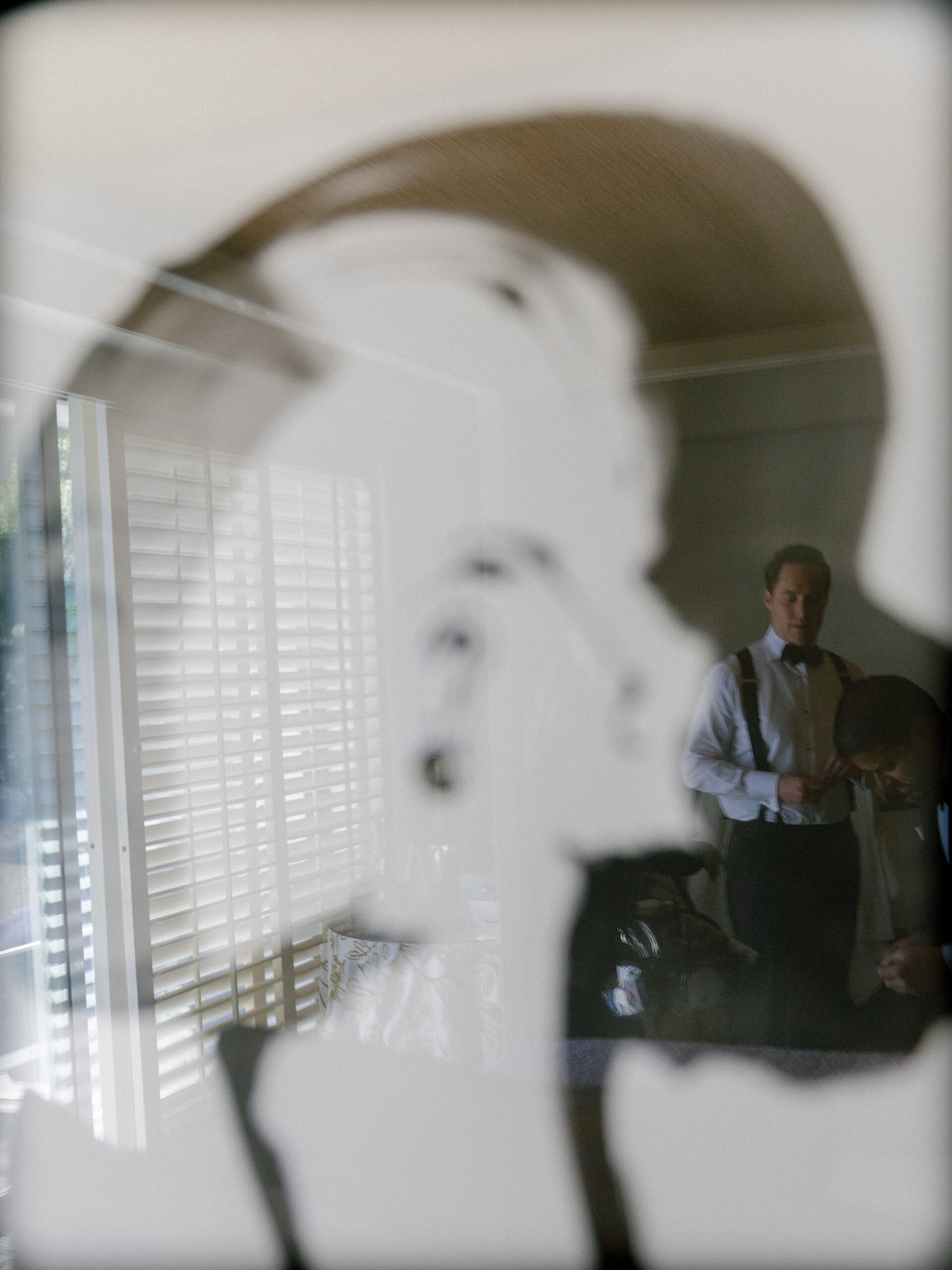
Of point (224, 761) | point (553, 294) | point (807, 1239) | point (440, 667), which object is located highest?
point (553, 294)

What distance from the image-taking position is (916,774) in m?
0.99

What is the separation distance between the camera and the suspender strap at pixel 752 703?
109 cm

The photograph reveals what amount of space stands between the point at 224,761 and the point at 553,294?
74cm

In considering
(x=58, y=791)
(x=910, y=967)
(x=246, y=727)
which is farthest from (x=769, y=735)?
(x=58, y=791)

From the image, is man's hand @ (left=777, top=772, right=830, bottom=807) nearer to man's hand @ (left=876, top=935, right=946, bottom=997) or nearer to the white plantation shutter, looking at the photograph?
man's hand @ (left=876, top=935, right=946, bottom=997)

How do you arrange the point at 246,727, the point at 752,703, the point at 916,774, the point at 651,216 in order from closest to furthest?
1. the point at 651,216
2. the point at 916,774
3. the point at 752,703
4. the point at 246,727

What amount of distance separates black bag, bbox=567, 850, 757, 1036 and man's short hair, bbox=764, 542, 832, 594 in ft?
1.12

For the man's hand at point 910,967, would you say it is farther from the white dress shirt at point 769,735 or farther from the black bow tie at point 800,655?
the black bow tie at point 800,655

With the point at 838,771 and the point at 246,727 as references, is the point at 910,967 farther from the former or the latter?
the point at 246,727

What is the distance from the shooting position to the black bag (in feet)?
3.59

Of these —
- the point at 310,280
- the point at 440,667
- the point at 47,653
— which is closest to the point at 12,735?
the point at 47,653

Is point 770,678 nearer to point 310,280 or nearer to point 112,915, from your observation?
point 310,280

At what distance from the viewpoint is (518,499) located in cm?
121

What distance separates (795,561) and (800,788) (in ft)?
0.84
